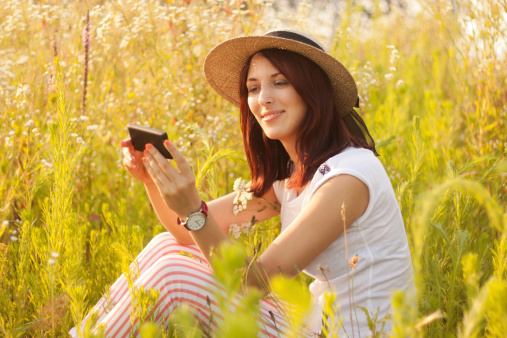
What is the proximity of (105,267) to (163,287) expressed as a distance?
1.70 feet

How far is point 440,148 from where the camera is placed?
2955 millimetres

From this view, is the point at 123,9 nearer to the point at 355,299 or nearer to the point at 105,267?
the point at 105,267

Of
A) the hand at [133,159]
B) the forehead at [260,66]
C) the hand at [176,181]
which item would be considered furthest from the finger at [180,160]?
the forehead at [260,66]

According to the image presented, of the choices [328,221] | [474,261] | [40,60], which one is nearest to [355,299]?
[328,221]

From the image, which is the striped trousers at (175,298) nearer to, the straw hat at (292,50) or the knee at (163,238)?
the knee at (163,238)

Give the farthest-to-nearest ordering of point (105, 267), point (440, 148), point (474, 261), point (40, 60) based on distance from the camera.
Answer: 1. point (440, 148)
2. point (40, 60)
3. point (105, 267)
4. point (474, 261)

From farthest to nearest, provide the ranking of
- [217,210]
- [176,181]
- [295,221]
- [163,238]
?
[217,210] → [163,238] → [295,221] → [176,181]

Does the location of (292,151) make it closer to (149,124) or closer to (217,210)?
(217,210)

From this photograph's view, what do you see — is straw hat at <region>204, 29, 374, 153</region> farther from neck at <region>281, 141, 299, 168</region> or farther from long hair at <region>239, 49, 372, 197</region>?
neck at <region>281, 141, 299, 168</region>

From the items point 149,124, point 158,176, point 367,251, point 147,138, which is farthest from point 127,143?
point 149,124

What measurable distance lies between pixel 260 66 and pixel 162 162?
2.20 feet

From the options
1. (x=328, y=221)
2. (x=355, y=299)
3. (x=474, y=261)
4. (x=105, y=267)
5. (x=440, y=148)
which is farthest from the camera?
(x=440, y=148)

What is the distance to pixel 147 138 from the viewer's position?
166 centimetres

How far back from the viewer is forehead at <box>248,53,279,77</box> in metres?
1.94
